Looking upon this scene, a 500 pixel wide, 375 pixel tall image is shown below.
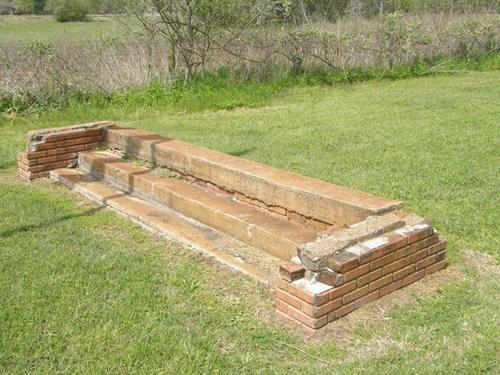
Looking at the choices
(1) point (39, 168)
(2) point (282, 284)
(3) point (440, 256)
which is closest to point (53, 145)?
(1) point (39, 168)

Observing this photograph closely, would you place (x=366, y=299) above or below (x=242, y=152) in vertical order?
above

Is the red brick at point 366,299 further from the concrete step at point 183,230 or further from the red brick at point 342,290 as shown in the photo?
the concrete step at point 183,230

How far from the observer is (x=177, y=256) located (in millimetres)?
4312

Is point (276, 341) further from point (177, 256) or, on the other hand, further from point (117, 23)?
point (117, 23)

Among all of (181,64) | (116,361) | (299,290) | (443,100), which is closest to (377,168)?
(299,290)

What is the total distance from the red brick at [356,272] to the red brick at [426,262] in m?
0.54

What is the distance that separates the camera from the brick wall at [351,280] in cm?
328

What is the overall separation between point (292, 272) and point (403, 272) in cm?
79

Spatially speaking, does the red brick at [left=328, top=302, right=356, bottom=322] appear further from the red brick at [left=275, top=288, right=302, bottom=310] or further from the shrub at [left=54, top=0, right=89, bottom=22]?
the shrub at [left=54, top=0, right=89, bottom=22]

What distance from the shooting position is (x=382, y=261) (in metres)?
3.52

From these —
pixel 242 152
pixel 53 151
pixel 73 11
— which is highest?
pixel 73 11

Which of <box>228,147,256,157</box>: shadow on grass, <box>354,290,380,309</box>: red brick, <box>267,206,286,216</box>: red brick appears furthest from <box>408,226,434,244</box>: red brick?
<box>228,147,256,157</box>: shadow on grass

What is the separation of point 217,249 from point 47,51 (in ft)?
26.7

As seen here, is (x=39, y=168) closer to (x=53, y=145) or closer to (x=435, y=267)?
(x=53, y=145)
